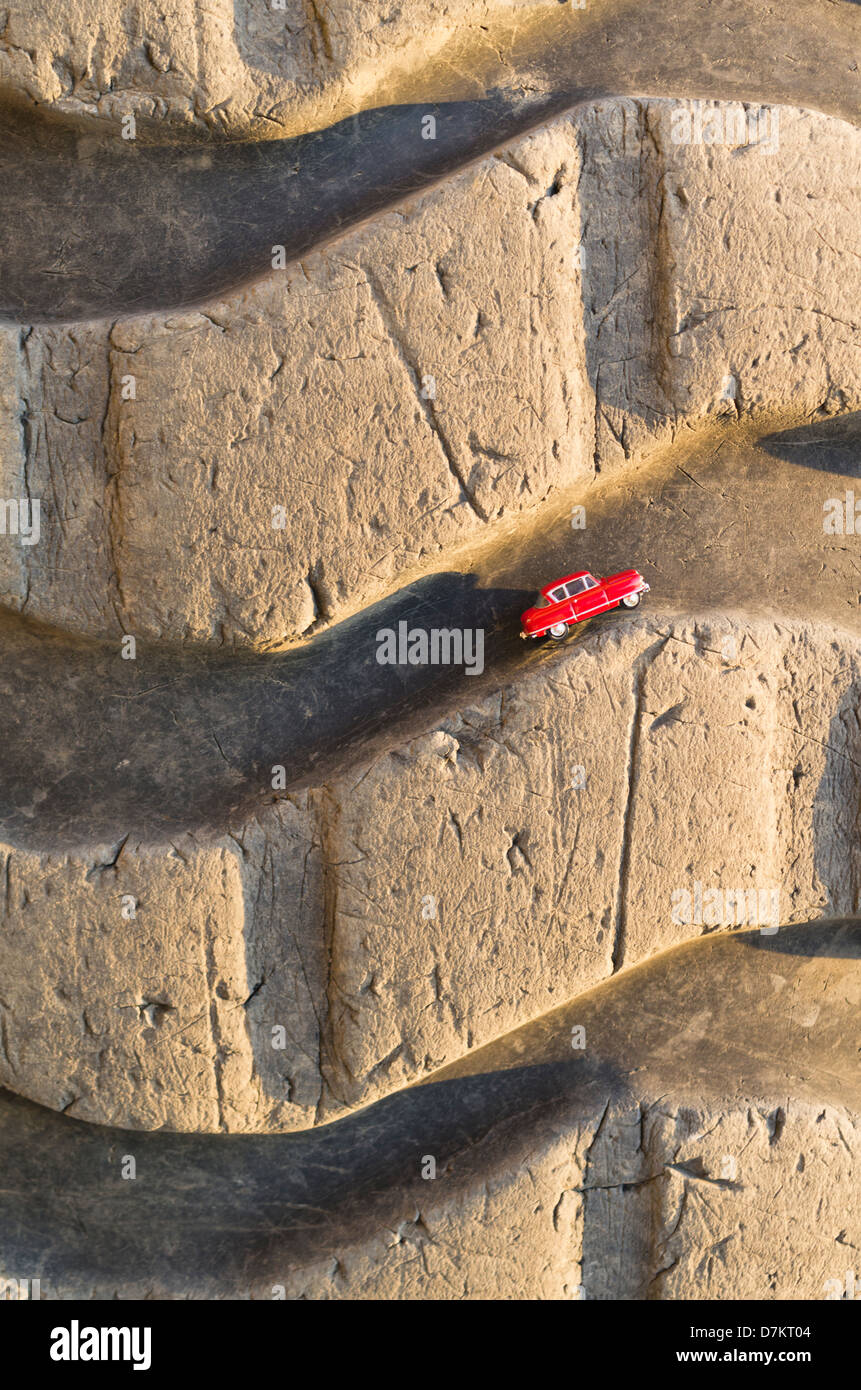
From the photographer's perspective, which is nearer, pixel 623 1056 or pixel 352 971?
pixel 352 971

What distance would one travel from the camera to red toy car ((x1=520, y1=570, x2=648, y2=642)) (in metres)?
3.16

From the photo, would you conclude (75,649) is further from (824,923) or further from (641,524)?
(824,923)

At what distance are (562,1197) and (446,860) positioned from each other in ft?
4.33

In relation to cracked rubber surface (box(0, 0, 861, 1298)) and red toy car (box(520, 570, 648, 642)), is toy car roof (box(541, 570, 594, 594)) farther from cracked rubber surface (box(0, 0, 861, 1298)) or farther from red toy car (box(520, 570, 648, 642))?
cracked rubber surface (box(0, 0, 861, 1298))

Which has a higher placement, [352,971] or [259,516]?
[259,516]

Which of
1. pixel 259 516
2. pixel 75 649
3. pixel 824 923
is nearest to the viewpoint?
pixel 259 516

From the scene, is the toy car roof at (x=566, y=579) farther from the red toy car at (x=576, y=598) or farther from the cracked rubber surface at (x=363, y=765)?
the cracked rubber surface at (x=363, y=765)

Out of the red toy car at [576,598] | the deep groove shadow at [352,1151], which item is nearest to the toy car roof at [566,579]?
the red toy car at [576,598]

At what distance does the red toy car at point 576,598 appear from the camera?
3.16 m

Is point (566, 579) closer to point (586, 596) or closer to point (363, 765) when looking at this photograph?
point (586, 596)

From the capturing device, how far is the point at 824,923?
11.5ft

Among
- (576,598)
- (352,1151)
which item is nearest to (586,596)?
(576,598)

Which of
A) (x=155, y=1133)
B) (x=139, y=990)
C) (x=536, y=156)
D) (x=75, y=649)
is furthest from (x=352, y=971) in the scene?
(x=536, y=156)

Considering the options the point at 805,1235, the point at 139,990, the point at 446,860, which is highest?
the point at 446,860
